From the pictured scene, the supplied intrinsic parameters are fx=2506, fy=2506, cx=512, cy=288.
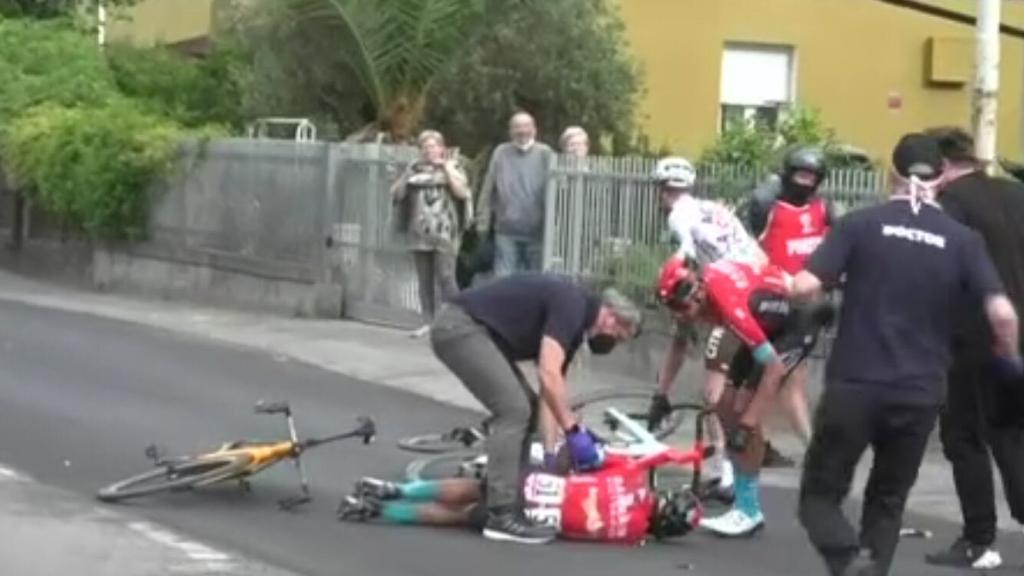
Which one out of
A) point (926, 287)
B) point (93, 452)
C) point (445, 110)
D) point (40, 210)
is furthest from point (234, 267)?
point (926, 287)

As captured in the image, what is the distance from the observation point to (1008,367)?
33.5 ft

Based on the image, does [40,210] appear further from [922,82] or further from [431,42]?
[922,82]

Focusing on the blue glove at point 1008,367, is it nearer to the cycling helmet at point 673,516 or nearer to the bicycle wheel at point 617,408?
the cycling helmet at point 673,516

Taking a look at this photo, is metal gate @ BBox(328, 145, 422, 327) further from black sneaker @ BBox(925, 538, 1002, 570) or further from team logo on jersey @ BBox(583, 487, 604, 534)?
black sneaker @ BBox(925, 538, 1002, 570)

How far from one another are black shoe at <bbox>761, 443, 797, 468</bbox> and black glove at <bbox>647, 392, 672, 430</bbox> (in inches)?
47.3

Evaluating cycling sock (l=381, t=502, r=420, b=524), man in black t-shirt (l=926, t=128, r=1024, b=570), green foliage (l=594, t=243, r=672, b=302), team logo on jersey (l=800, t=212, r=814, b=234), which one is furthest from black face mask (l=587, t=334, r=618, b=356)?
green foliage (l=594, t=243, r=672, b=302)

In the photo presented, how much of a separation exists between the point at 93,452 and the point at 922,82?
19649mm

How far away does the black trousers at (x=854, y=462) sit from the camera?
29.8 feet

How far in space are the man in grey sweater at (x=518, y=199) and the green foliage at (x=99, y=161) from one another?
6.97 metres

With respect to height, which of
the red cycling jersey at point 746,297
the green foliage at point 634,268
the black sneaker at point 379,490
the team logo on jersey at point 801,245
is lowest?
the black sneaker at point 379,490

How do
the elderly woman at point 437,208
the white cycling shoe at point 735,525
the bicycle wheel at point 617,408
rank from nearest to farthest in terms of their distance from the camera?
the white cycling shoe at point 735,525
the bicycle wheel at point 617,408
the elderly woman at point 437,208

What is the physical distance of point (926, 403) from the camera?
9117 mm

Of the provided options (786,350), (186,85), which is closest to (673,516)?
(786,350)

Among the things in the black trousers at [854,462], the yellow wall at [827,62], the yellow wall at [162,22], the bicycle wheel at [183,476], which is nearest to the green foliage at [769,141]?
the yellow wall at [827,62]
